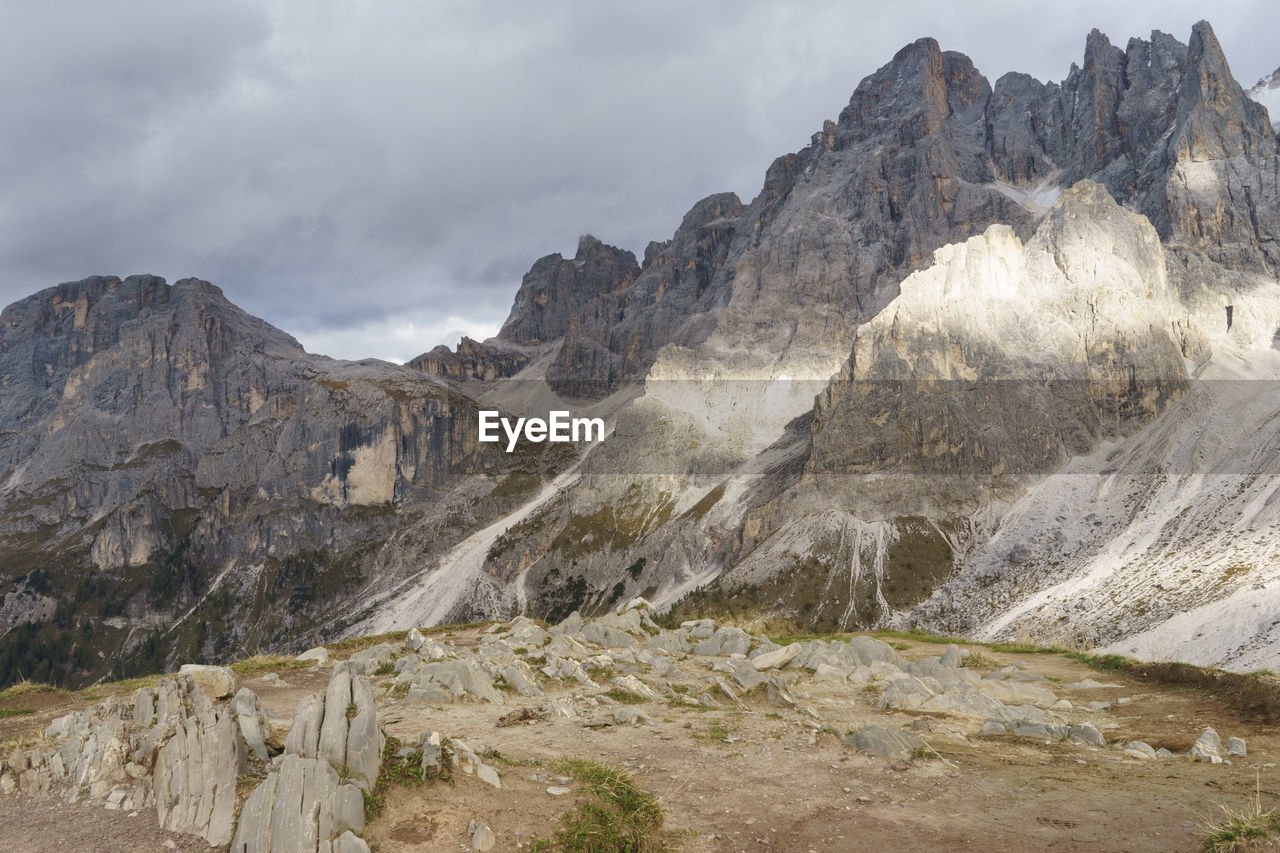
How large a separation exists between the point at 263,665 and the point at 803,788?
2384cm

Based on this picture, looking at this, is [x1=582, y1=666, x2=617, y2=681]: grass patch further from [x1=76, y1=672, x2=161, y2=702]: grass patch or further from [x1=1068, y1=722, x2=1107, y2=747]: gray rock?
[x1=76, y1=672, x2=161, y2=702]: grass patch

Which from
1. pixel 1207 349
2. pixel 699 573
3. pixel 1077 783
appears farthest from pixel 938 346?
pixel 1077 783

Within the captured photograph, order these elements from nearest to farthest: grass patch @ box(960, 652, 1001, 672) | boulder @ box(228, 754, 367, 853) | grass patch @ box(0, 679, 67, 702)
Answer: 1. boulder @ box(228, 754, 367, 853)
2. grass patch @ box(0, 679, 67, 702)
3. grass patch @ box(960, 652, 1001, 672)

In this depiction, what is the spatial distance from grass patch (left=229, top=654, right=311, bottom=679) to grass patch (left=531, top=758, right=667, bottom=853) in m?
19.8

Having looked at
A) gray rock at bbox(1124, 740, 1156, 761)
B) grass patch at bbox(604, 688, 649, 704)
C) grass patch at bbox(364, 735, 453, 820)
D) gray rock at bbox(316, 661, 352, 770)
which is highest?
gray rock at bbox(316, 661, 352, 770)

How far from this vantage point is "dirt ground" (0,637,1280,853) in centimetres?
1273

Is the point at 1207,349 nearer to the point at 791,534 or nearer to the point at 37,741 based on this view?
the point at 791,534

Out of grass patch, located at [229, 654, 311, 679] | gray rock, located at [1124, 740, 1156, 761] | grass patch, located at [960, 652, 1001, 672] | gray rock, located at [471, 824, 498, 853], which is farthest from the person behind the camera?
grass patch, located at [960, 652, 1001, 672]

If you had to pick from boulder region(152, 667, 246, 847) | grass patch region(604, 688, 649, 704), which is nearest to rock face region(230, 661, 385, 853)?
boulder region(152, 667, 246, 847)

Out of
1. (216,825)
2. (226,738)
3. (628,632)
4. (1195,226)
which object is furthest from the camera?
(1195,226)

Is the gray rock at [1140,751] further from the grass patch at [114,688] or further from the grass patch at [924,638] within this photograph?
the grass patch at [114,688]

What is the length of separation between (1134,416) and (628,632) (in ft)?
477

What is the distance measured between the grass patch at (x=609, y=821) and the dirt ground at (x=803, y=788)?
342mm

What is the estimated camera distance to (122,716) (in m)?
18.0
